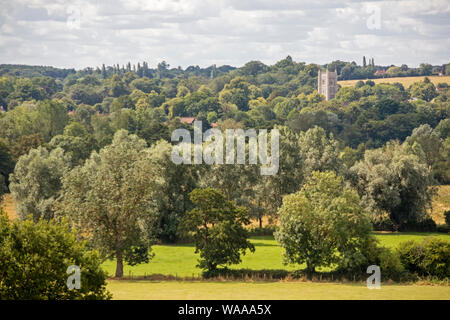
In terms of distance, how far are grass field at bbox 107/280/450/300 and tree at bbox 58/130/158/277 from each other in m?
3.81

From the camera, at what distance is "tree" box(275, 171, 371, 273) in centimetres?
4575

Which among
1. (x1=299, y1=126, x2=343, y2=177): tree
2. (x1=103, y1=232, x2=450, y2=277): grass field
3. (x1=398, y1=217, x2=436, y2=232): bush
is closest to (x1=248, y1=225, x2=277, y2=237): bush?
(x1=103, y1=232, x2=450, y2=277): grass field

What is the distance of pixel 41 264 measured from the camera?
29.5 m

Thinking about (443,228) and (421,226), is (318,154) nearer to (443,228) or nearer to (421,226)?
(421,226)

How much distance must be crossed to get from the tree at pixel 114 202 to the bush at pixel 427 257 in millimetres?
21441

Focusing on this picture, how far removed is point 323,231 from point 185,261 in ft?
54.0

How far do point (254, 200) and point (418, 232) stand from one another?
2181 centimetres

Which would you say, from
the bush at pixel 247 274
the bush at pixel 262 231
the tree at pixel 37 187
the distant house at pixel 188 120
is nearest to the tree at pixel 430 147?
the bush at pixel 262 231

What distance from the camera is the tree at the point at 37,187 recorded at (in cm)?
6638

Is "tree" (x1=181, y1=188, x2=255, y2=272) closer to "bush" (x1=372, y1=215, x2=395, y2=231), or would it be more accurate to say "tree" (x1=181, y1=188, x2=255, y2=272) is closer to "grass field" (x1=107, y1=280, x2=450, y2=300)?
"grass field" (x1=107, y1=280, x2=450, y2=300)

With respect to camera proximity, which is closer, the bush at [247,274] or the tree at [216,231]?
the bush at [247,274]

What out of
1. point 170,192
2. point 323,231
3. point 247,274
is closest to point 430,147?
point 170,192

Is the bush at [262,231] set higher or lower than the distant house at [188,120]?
lower

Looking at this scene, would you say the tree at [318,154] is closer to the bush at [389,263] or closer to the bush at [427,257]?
the bush at [427,257]
